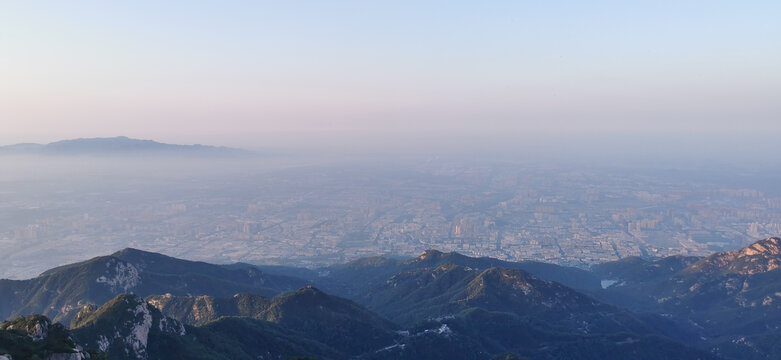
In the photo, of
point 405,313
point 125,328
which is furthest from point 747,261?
point 125,328

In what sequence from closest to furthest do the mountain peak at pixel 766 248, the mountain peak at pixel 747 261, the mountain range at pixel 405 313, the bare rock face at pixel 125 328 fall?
the bare rock face at pixel 125 328 < the mountain range at pixel 405 313 < the mountain peak at pixel 747 261 < the mountain peak at pixel 766 248

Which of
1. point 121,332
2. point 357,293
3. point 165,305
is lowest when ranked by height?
point 357,293

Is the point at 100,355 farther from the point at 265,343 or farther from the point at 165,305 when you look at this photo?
the point at 165,305

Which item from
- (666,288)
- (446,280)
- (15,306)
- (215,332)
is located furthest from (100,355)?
(666,288)

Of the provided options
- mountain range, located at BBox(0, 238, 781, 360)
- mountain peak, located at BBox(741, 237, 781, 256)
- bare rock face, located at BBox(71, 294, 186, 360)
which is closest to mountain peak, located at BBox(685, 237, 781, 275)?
mountain peak, located at BBox(741, 237, 781, 256)

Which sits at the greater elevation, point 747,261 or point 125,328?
point 125,328

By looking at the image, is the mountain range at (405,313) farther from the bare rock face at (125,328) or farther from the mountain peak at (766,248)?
the mountain peak at (766,248)

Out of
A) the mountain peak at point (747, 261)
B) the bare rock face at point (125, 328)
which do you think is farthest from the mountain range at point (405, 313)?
the mountain peak at point (747, 261)

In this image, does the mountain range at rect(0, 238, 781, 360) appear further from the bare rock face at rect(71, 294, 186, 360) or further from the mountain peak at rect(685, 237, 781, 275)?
the mountain peak at rect(685, 237, 781, 275)

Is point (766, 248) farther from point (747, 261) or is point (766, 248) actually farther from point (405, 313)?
point (405, 313)
